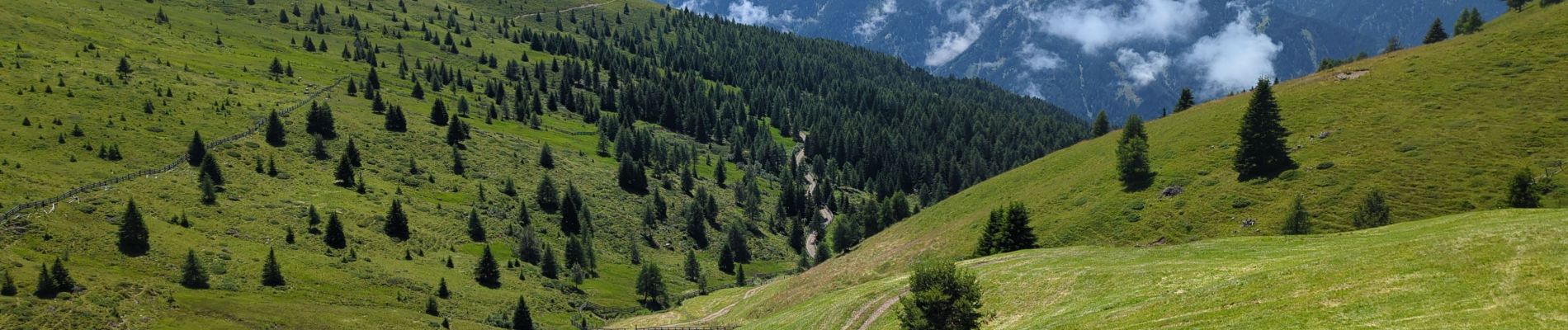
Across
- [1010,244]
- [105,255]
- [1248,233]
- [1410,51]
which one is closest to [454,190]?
[105,255]

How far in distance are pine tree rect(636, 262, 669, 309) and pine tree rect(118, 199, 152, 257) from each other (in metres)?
61.1

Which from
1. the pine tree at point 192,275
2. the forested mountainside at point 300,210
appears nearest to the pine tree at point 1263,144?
the forested mountainside at point 300,210

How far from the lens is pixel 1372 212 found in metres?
66.1

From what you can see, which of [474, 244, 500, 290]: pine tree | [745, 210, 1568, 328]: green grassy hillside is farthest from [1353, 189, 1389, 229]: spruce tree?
[474, 244, 500, 290]: pine tree

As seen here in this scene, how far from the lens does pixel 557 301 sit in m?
→ 114

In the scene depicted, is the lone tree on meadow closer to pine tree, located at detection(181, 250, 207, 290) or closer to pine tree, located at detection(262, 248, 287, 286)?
pine tree, located at detection(262, 248, 287, 286)

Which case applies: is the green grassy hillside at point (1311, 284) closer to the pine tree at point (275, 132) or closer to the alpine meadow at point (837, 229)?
the alpine meadow at point (837, 229)

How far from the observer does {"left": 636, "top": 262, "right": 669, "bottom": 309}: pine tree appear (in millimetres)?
125375

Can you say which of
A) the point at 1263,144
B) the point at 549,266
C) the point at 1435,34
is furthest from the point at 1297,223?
the point at 549,266

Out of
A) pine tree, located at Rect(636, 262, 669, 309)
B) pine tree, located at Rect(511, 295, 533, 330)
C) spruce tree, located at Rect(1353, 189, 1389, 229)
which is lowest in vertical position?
pine tree, located at Rect(636, 262, 669, 309)

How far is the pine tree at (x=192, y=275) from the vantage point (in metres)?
82.8

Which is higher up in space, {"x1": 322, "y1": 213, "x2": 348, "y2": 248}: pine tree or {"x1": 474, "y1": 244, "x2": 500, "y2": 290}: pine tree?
{"x1": 322, "y1": 213, "x2": 348, "y2": 248}: pine tree

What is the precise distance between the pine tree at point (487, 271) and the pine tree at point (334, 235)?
17005mm

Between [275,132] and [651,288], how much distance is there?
70.8 m
